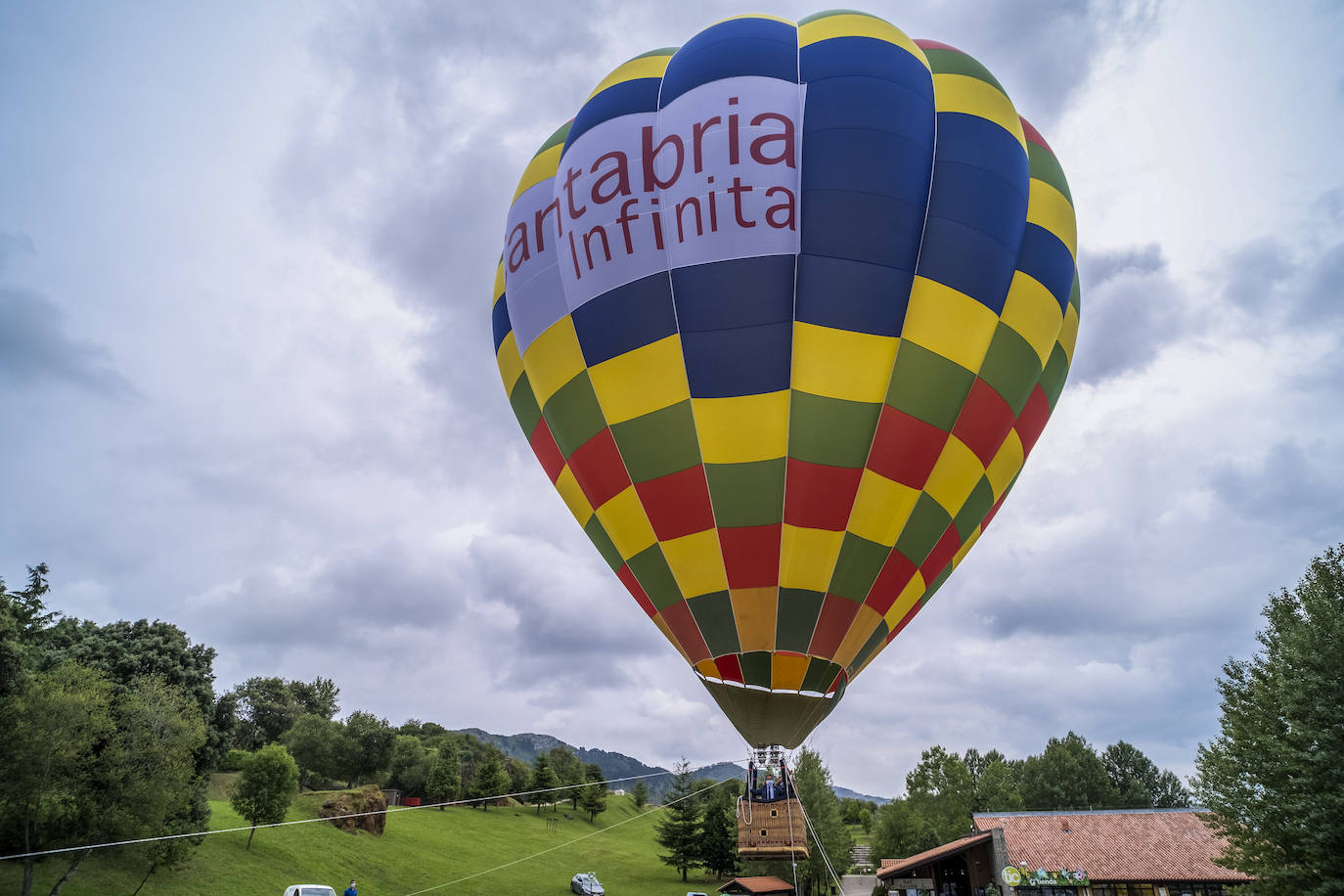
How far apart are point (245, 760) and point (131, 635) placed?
19.6 ft

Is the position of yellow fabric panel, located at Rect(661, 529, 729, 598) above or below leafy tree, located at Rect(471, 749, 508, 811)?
above

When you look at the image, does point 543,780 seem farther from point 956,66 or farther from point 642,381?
point 956,66

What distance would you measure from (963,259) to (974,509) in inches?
146

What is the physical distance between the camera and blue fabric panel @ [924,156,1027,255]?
402 inches

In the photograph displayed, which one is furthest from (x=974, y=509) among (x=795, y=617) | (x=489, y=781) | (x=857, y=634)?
(x=489, y=781)

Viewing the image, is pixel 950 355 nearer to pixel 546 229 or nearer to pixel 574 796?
pixel 546 229

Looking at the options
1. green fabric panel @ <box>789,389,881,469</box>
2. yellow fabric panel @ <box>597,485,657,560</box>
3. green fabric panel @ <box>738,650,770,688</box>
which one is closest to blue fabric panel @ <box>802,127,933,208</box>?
green fabric panel @ <box>789,389,881,469</box>

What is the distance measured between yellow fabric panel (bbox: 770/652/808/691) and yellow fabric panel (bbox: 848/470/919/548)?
1.80m

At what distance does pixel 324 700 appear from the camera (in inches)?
2454

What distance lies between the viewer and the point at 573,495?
12.2m

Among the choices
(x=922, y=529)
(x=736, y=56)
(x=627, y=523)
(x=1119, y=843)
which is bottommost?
(x=1119, y=843)

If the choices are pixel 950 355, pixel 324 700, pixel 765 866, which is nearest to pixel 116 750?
pixel 950 355

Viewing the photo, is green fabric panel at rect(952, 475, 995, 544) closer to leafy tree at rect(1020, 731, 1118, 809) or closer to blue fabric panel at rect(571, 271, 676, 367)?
blue fabric panel at rect(571, 271, 676, 367)

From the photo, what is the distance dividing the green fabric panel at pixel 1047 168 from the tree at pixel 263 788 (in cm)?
2968
